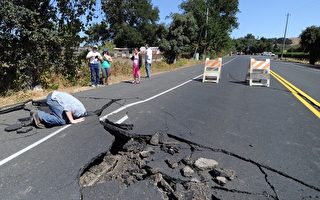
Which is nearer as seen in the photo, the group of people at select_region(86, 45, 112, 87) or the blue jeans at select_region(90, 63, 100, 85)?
the group of people at select_region(86, 45, 112, 87)

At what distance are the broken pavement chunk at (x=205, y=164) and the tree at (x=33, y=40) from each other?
9.29 meters

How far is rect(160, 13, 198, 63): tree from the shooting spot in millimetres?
43031

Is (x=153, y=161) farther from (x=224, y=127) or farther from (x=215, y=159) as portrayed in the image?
(x=224, y=127)

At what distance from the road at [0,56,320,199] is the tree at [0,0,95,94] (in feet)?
13.6

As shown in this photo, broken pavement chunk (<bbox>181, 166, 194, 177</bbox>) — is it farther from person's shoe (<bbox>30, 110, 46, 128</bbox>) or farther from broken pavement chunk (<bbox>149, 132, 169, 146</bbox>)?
person's shoe (<bbox>30, 110, 46, 128</bbox>)

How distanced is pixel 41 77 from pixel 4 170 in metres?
9.31

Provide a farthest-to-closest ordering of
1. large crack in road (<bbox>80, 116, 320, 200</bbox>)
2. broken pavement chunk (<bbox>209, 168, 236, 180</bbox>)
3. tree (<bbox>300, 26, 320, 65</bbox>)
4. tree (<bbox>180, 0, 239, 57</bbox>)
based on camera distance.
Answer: tree (<bbox>180, 0, 239, 57</bbox>)
tree (<bbox>300, 26, 320, 65</bbox>)
broken pavement chunk (<bbox>209, 168, 236, 180</bbox>)
large crack in road (<bbox>80, 116, 320, 200</bbox>)

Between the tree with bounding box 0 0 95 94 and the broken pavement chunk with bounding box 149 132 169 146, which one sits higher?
the tree with bounding box 0 0 95 94

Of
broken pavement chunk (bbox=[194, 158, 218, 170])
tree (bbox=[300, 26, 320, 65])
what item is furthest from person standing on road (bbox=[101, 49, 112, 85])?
tree (bbox=[300, 26, 320, 65])

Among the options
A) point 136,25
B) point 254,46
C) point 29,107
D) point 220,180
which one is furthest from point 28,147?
point 254,46

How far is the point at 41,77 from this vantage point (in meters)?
13.2

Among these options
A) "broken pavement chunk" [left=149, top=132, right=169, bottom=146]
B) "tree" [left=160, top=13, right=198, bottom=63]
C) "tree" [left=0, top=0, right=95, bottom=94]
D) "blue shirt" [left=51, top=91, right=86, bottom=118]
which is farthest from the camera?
"tree" [left=160, top=13, right=198, bottom=63]

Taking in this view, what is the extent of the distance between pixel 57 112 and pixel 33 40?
21.8 ft

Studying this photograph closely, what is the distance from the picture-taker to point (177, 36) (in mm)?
43781
